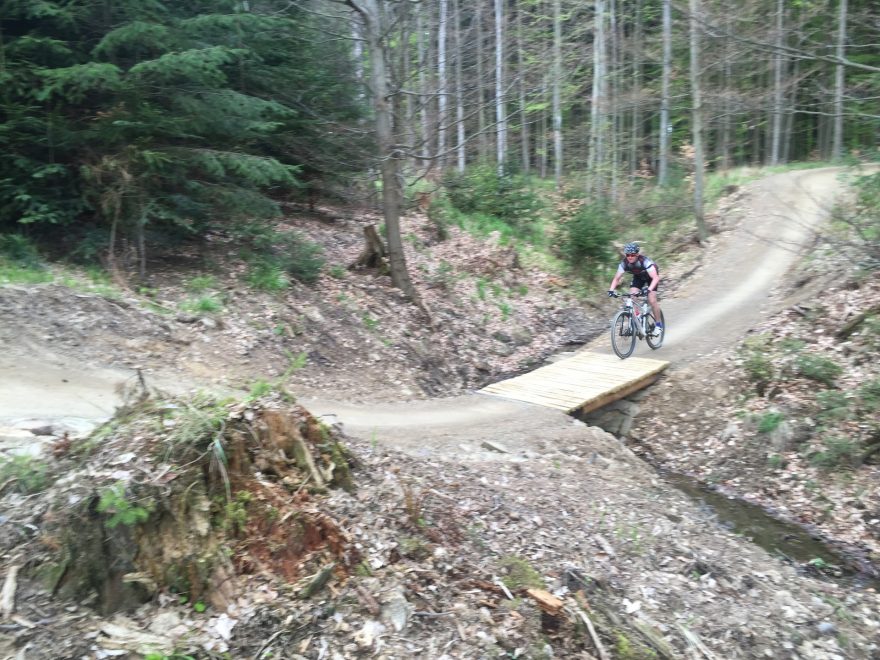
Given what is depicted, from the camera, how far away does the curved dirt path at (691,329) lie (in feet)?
28.8

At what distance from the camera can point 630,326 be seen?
12.3 meters

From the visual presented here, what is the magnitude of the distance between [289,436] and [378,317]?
8.40m

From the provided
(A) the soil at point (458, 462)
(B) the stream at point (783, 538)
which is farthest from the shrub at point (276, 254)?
(B) the stream at point (783, 538)

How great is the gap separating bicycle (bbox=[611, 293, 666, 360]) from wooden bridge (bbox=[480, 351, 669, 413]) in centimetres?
28

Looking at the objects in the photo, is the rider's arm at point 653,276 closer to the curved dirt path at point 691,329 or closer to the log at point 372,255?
the curved dirt path at point 691,329

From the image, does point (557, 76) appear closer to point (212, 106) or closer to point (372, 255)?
point (372, 255)

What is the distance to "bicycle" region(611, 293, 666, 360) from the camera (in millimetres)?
12195

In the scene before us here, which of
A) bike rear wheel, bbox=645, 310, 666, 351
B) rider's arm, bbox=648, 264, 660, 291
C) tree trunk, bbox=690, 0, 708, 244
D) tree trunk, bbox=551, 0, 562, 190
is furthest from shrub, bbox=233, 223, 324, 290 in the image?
tree trunk, bbox=690, 0, 708, 244

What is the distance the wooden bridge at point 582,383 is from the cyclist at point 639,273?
1.39 metres

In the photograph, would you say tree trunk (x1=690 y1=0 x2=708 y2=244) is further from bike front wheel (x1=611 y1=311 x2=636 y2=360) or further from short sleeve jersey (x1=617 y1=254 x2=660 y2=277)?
short sleeve jersey (x1=617 y1=254 x2=660 y2=277)

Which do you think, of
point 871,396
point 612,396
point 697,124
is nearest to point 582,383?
point 612,396

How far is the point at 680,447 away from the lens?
1034 cm

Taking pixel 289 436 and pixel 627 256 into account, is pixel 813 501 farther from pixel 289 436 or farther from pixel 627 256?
pixel 289 436

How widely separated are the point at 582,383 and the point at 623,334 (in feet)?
6.09
